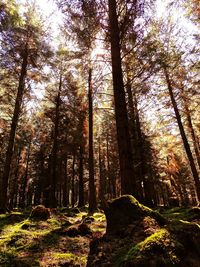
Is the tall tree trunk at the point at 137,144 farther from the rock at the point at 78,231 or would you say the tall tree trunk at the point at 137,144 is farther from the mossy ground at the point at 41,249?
the mossy ground at the point at 41,249

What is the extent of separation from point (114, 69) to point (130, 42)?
2530 mm

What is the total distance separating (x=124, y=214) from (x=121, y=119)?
349cm

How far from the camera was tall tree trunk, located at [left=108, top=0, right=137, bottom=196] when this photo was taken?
6.96 metres

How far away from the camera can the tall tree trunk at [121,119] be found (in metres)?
6.96

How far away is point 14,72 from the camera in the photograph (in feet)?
48.2

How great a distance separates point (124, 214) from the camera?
15.9 ft

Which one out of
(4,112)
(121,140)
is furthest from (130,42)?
(4,112)

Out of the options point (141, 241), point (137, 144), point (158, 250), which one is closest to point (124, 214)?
point (141, 241)

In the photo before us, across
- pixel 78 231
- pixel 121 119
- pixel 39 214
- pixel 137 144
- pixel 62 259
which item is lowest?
pixel 62 259

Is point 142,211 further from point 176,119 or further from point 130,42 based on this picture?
point 176,119

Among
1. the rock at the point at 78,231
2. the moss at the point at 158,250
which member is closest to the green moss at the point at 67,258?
the moss at the point at 158,250

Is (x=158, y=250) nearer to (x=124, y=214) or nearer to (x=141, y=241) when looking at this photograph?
(x=141, y=241)

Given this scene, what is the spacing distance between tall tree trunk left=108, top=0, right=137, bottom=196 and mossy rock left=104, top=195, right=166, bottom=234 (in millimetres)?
1906

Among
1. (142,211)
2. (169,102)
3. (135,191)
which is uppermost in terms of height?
(169,102)
